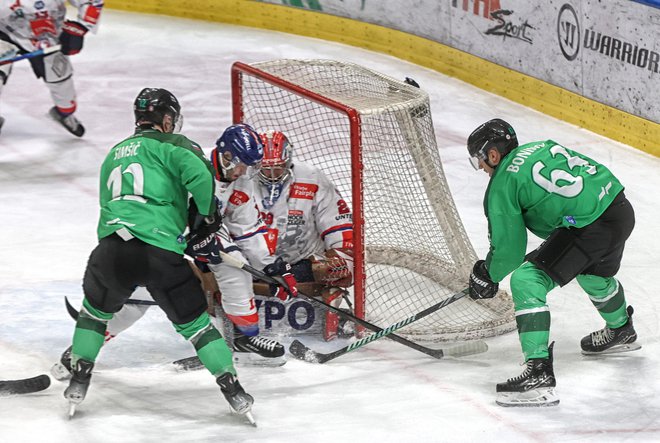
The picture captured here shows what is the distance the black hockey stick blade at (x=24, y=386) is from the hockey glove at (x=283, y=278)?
3.09 ft

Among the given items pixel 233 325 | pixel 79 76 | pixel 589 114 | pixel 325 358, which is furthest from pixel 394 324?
pixel 79 76

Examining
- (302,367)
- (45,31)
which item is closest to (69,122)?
(45,31)

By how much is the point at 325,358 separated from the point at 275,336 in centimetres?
31

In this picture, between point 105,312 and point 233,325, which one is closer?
point 105,312

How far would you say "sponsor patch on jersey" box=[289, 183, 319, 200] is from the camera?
16.8ft

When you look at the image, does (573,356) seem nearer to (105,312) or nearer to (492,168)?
(492,168)

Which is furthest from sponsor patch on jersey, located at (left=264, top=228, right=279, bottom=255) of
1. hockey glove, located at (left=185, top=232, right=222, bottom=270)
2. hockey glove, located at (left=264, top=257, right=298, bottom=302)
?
hockey glove, located at (left=185, top=232, right=222, bottom=270)

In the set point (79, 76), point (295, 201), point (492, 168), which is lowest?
point (79, 76)

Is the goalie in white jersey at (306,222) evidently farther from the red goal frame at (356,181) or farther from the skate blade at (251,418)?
the skate blade at (251,418)

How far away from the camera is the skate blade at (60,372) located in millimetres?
4527

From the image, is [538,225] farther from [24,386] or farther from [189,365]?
[24,386]

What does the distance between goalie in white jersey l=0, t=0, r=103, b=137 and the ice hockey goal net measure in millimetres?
2135

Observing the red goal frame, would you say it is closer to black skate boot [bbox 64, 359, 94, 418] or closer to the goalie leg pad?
the goalie leg pad

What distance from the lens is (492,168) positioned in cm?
444
